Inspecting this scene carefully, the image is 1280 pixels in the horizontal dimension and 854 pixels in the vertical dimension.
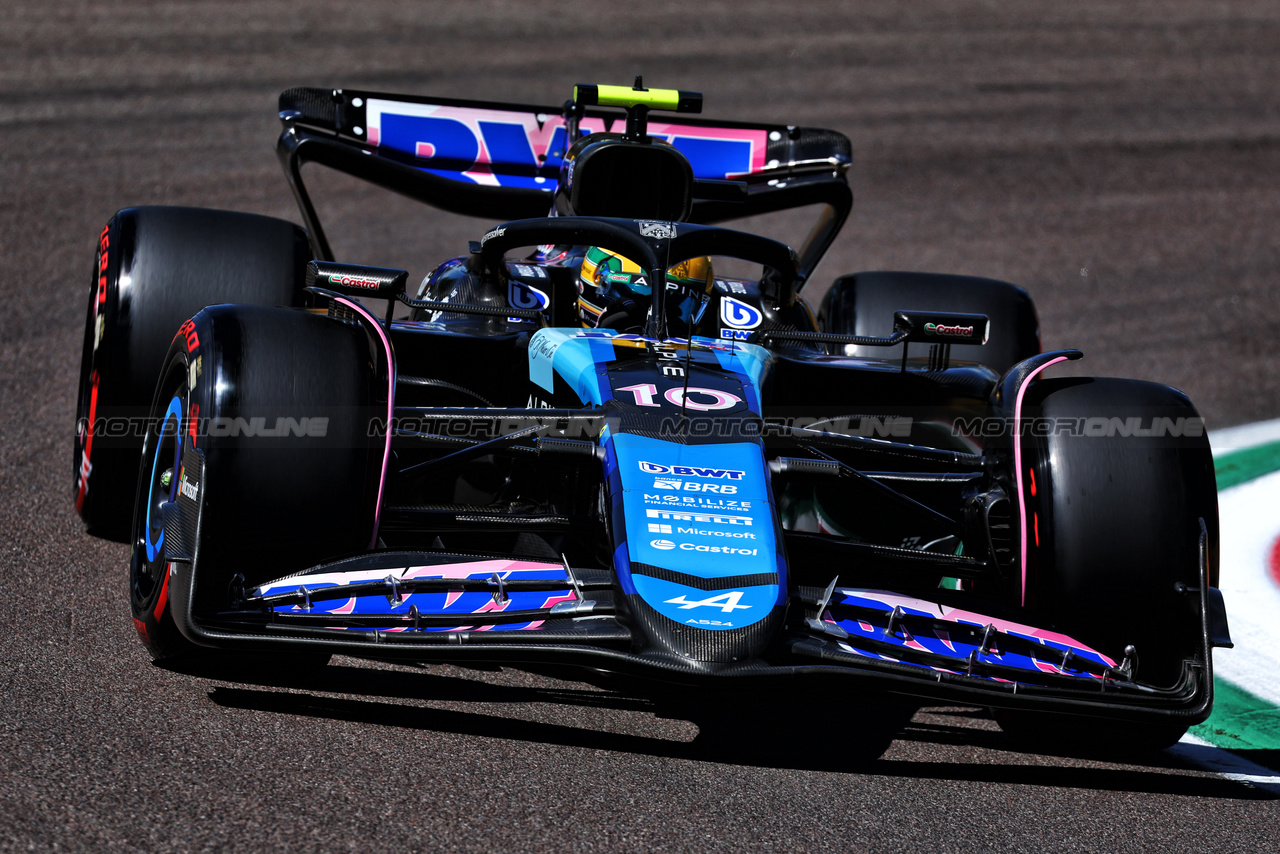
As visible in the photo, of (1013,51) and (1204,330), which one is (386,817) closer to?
(1204,330)

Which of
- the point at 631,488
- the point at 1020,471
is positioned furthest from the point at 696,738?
the point at 1020,471

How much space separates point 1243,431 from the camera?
27.1ft

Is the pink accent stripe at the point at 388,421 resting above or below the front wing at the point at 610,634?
above

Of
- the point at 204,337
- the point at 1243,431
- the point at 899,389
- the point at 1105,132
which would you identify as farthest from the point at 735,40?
the point at 204,337

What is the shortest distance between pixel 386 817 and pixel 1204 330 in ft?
27.9

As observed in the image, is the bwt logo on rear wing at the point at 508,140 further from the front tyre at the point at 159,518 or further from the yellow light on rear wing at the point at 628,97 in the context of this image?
the front tyre at the point at 159,518

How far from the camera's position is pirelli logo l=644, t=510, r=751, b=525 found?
380 cm

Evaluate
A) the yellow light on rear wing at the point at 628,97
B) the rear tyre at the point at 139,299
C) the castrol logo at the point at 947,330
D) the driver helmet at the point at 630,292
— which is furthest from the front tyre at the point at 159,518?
the yellow light on rear wing at the point at 628,97

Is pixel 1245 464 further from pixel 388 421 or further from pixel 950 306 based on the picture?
pixel 388 421

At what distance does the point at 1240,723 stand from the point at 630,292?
255 cm

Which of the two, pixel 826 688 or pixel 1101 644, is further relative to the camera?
pixel 1101 644

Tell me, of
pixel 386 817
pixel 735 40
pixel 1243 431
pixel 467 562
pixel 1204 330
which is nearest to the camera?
pixel 386 817

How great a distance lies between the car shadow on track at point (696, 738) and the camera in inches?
153

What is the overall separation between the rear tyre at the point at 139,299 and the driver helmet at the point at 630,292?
117 cm
